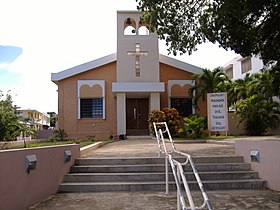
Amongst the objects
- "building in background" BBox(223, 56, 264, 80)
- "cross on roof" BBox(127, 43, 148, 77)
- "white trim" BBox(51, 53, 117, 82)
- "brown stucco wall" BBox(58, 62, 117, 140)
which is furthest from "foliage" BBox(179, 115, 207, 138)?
"building in background" BBox(223, 56, 264, 80)

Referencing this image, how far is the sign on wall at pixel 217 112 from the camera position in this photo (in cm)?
1680

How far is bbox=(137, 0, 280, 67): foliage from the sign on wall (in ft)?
15.9

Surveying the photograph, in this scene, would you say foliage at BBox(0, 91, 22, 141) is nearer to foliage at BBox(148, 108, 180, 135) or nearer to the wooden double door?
the wooden double door

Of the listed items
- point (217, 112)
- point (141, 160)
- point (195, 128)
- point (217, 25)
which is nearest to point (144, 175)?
point (141, 160)

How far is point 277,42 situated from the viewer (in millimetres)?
11133

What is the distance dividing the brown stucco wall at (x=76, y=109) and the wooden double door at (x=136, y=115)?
119 centimetres

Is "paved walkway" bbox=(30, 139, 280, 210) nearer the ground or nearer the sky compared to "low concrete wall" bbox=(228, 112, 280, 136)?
nearer the ground

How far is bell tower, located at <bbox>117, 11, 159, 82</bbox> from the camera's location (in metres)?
21.4

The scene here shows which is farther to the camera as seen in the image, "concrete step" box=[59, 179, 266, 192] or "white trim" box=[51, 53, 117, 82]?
"white trim" box=[51, 53, 117, 82]

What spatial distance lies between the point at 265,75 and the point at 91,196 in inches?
688

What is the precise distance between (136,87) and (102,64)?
130 inches

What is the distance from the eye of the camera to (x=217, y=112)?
1694 centimetres

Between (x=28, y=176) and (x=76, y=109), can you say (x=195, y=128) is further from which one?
(x=28, y=176)

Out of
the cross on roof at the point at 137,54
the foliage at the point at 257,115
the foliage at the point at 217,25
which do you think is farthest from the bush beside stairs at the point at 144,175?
the cross on roof at the point at 137,54
